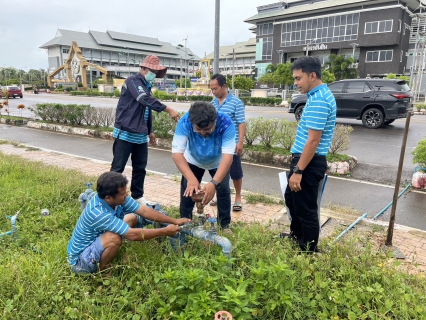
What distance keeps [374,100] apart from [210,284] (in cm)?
1203

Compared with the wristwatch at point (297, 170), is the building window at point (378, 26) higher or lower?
higher

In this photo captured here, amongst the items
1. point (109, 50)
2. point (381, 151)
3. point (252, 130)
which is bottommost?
point (381, 151)

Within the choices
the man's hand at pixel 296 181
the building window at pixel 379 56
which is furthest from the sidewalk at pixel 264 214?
the building window at pixel 379 56

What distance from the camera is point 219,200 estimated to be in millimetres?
3441

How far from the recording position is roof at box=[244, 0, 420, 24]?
3888 cm

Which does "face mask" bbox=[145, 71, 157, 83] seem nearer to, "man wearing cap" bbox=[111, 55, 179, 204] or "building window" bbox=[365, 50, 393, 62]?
"man wearing cap" bbox=[111, 55, 179, 204]

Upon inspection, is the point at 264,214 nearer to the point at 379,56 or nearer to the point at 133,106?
the point at 133,106

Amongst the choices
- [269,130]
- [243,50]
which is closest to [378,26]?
[269,130]

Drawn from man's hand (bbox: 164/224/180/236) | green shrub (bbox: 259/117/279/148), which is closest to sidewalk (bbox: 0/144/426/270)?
man's hand (bbox: 164/224/180/236)

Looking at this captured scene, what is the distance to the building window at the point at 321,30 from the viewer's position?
136 feet

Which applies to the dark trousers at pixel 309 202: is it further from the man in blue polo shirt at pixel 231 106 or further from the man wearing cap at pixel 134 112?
the man wearing cap at pixel 134 112

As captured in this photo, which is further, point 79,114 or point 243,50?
point 243,50

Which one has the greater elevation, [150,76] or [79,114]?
[150,76]

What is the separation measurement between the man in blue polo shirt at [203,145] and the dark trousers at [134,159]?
132 cm
